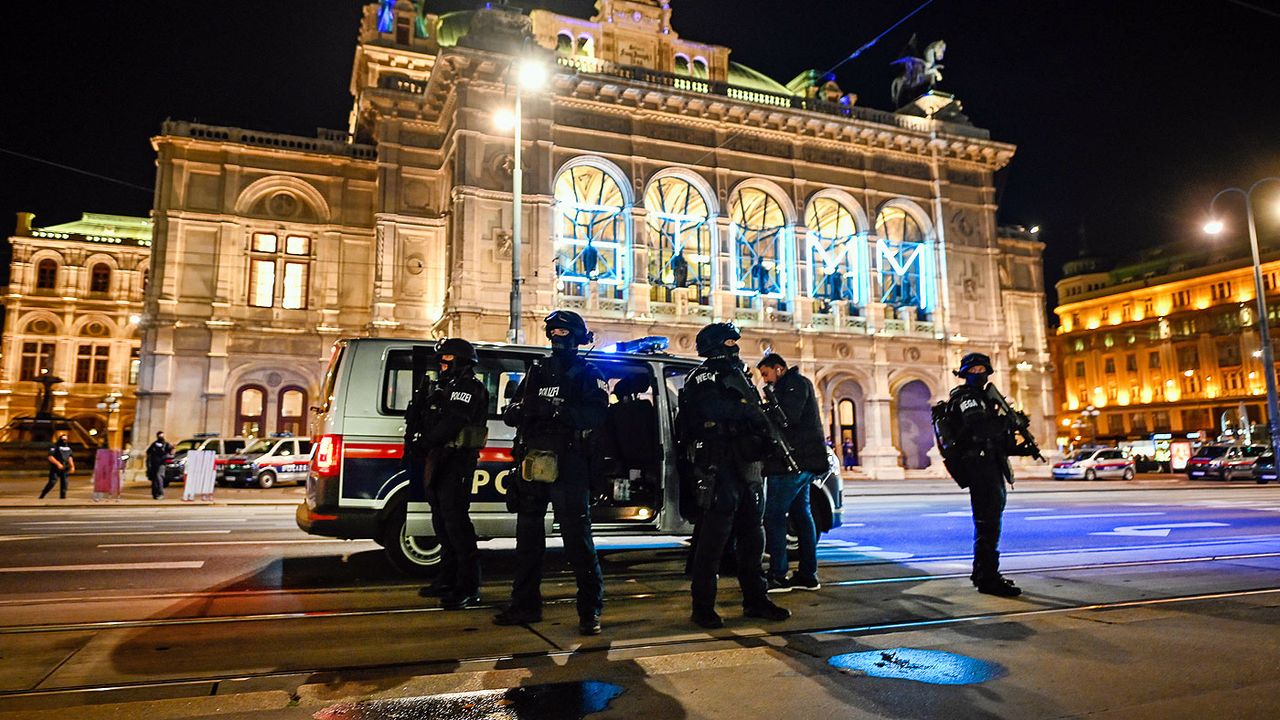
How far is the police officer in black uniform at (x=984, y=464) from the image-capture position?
6.12 m

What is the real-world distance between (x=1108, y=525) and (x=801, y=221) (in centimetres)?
2359

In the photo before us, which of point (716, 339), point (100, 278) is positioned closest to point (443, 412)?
point (716, 339)

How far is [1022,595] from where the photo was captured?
6.00m

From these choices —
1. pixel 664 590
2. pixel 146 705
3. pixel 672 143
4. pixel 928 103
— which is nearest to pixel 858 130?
pixel 928 103

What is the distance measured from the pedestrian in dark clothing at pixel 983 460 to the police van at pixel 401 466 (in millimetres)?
2345

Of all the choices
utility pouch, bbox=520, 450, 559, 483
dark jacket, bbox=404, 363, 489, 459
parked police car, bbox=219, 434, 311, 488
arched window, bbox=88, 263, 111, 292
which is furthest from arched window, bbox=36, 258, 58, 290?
utility pouch, bbox=520, 450, 559, 483

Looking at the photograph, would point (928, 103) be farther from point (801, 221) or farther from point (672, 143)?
point (672, 143)

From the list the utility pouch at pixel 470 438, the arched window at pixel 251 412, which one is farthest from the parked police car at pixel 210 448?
the utility pouch at pixel 470 438

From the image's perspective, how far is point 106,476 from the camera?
60.0ft

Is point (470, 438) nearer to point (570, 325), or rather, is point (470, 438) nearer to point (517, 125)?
point (570, 325)

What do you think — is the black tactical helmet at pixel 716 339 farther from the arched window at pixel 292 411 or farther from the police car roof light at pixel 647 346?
the arched window at pixel 292 411

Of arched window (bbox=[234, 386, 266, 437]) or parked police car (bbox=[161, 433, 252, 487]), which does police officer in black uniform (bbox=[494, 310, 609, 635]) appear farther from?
arched window (bbox=[234, 386, 266, 437])

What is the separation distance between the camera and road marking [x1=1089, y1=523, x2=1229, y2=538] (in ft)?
32.7

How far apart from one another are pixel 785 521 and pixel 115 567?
20.3 ft
